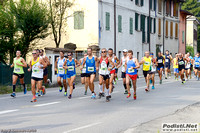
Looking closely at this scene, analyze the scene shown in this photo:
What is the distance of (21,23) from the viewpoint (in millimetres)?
26828

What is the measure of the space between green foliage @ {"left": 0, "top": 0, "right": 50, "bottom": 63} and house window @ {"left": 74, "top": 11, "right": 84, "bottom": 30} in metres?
9.08

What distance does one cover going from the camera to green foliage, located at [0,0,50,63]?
26438mm

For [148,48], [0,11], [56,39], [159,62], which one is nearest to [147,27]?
[148,48]

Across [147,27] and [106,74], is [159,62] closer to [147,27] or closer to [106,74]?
[106,74]

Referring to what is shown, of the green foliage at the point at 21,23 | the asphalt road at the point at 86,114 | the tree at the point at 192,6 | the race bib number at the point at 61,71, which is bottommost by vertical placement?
the asphalt road at the point at 86,114

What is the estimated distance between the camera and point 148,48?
170 feet

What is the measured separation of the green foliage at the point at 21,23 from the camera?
26.4 meters

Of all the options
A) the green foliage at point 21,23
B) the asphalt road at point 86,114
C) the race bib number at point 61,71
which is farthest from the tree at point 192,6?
the asphalt road at point 86,114

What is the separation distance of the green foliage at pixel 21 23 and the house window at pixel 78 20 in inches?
358

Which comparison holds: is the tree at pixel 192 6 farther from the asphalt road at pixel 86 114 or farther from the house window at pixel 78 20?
the asphalt road at pixel 86 114

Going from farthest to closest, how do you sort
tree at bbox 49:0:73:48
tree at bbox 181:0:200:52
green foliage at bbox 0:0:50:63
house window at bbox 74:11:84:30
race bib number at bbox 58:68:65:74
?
1. tree at bbox 181:0:200:52
2. house window at bbox 74:11:84:30
3. tree at bbox 49:0:73:48
4. green foliage at bbox 0:0:50:63
5. race bib number at bbox 58:68:65:74

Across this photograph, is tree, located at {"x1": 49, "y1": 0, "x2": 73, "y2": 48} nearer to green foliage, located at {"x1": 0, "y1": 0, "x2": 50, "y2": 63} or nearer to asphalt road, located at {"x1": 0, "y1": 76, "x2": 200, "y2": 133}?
green foliage, located at {"x1": 0, "y1": 0, "x2": 50, "y2": 63}

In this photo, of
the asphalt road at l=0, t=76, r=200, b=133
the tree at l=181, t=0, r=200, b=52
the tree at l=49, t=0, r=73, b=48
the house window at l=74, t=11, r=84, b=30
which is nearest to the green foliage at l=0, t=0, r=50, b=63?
the tree at l=49, t=0, r=73, b=48

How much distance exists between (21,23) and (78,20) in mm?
10905
